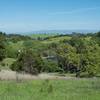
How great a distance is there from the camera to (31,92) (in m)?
13.0

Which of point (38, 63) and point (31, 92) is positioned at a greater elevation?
point (31, 92)

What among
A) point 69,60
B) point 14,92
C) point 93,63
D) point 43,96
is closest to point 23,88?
point 14,92

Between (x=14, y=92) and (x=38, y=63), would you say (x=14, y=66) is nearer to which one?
(x=38, y=63)

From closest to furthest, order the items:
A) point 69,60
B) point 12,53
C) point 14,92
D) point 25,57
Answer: point 14,92 < point 25,57 < point 69,60 < point 12,53

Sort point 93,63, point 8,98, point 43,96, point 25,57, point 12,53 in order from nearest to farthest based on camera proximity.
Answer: point 8,98
point 43,96
point 93,63
point 25,57
point 12,53

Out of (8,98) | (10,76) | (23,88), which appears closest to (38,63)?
(10,76)

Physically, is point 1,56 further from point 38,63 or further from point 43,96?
point 43,96

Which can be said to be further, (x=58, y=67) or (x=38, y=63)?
(x=58, y=67)

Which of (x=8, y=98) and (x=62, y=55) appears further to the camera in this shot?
(x=62, y=55)

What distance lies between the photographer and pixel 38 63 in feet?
148

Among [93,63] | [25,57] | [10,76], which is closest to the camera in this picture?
[10,76]

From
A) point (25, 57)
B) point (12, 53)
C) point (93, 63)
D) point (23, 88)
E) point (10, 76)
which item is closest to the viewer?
point (23, 88)

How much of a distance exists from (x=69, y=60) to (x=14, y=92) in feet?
150

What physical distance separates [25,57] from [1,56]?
1618 cm
